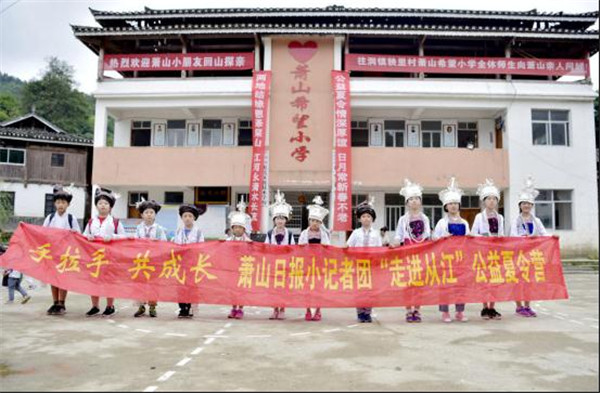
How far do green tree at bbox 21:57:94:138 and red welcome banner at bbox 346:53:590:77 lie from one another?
30366 mm

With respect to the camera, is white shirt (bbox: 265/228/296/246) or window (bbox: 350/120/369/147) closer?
white shirt (bbox: 265/228/296/246)

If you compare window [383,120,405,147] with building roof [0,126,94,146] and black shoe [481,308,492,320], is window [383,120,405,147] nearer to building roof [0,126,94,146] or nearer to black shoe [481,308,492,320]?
black shoe [481,308,492,320]

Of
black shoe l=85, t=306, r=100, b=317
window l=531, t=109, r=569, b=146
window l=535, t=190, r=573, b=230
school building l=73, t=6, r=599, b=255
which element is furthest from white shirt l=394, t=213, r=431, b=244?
window l=531, t=109, r=569, b=146

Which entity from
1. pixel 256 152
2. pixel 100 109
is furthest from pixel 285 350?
pixel 100 109

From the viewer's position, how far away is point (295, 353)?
419cm

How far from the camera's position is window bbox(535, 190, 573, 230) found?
1600cm

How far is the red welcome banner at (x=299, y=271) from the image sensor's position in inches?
230

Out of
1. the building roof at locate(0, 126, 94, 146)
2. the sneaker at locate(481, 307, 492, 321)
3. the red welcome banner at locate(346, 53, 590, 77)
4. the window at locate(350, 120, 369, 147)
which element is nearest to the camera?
the sneaker at locate(481, 307, 492, 321)

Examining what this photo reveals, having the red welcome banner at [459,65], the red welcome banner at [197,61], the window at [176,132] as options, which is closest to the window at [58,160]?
the window at [176,132]

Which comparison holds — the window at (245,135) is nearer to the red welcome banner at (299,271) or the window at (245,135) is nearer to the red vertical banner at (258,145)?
the red vertical banner at (258,145)

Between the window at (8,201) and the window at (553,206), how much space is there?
21.8 meters

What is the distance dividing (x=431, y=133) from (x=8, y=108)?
32997 mm

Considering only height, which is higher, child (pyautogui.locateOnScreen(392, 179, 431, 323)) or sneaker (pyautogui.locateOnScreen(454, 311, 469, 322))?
child (pyautogui.locateOnScreen(392, 179, 431, 323))

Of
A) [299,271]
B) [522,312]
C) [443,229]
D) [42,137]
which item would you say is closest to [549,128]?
[522,312]
